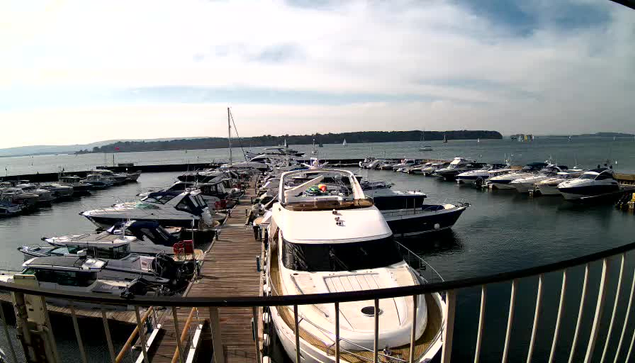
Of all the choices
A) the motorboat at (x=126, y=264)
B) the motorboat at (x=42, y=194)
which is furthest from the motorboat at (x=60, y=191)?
the motorboat at (x=126, y=264)

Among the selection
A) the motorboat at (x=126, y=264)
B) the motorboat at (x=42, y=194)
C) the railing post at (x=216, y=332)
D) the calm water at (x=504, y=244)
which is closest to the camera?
the railing post at (x=216, y=332)

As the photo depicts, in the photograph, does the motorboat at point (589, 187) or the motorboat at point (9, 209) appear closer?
the motorboat at point (589, 187)

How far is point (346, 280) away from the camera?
7605 millimetres

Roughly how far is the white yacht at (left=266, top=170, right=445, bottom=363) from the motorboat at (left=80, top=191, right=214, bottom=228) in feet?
46.6

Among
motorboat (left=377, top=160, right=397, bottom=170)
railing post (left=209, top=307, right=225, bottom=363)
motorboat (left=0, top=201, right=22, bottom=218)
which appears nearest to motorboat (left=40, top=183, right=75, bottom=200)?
motorboat (left=0, top=201, right=22, bottom=218)

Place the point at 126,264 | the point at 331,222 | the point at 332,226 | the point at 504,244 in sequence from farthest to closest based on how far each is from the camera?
the point at 504,244 < the point at 126,264 < the point at 331,222 < the point at 332,226

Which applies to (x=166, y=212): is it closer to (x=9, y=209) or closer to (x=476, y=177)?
(x=9, y=209)

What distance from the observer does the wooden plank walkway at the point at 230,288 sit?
7.91 m

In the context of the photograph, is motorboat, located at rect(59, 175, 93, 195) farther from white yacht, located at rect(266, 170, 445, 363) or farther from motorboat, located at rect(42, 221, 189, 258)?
white yacht, located at rect(266, 170, 445, 363)

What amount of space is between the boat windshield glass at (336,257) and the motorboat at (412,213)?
13660mm

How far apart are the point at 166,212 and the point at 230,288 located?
46.3 ft

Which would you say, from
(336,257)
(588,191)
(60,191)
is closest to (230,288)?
(336,257)

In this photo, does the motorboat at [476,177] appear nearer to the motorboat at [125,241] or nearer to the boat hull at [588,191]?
the boat hull at [588,191]

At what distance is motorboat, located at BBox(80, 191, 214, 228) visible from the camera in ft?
76.5
